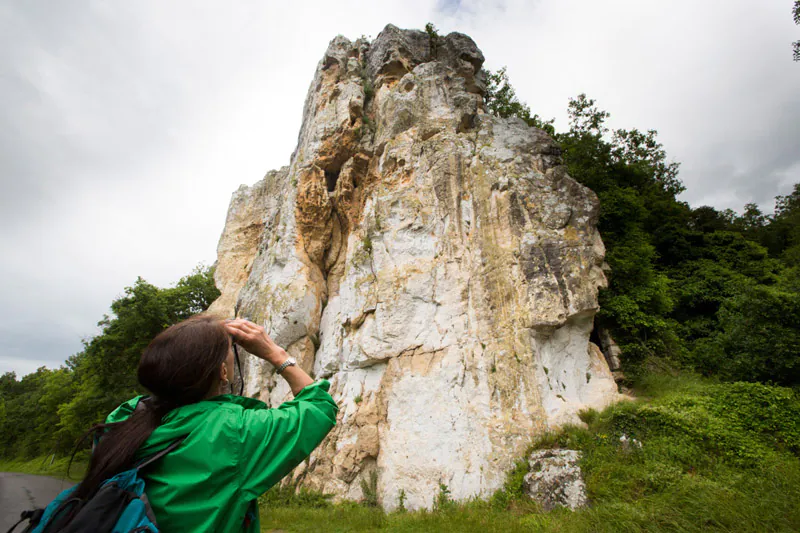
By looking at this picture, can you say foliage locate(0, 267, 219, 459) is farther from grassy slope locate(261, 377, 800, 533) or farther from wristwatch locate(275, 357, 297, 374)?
wristwatch locate(275, 357, 297, 374)

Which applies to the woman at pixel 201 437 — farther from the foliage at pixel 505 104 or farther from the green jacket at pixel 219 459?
the foliage at pixel 505 104

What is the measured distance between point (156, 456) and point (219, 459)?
7.7 inches

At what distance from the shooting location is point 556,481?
7.01 meters

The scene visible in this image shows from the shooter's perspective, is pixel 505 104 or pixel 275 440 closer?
pixel 275 440

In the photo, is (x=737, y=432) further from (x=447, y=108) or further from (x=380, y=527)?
(x=447, y=108)

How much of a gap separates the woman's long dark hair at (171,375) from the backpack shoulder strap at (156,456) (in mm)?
43

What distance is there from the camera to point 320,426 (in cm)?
157

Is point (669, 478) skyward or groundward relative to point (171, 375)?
groundward

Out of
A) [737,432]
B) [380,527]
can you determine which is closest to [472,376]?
[380,527]

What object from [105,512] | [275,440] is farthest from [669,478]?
[105,512]

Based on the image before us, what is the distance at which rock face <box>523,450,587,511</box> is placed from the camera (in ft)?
22.1

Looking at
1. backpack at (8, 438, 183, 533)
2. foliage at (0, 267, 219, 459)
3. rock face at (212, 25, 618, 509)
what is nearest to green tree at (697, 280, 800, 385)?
rock face at (212, 25, 618, 509)

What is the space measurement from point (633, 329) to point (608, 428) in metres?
4.70

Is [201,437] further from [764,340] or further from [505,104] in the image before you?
[505,104]
